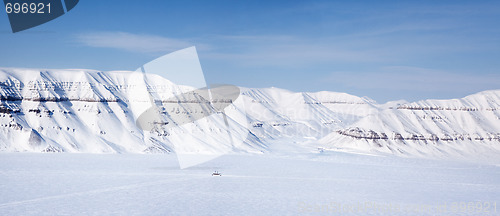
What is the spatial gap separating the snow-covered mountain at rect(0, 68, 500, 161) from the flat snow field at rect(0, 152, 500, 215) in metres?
15.0

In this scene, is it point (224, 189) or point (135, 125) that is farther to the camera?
point (135, 125)

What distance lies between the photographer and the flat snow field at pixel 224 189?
3816 centimetres

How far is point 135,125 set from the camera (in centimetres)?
10344

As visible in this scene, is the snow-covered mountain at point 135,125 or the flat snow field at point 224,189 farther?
the snow-covered mountain at point 135,125

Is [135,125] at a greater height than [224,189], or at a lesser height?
greater

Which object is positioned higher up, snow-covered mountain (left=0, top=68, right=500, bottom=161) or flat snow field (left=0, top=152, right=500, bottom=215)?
snow-covered mountain (left=0, top=68, right=500, bottom=161)

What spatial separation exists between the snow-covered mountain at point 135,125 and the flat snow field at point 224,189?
1495 centimetres

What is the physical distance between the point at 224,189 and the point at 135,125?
5935 centimetres

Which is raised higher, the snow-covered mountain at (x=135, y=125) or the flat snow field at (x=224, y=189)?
the snow-covered mountain at (x=135, y=125)

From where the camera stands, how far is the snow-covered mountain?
8975cm

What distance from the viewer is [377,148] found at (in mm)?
124875

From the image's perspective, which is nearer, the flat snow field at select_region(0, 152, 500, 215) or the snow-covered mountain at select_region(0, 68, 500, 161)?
the flat snow field at select_region(0, 152, 500, 215)

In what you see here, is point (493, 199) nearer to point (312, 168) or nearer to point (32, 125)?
point (312, 168)

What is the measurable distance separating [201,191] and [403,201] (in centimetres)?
2098
